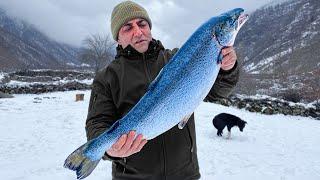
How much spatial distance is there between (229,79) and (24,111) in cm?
1774

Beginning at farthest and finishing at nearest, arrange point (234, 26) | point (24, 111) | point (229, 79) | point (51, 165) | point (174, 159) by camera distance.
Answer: point (24, 111), point (51, 165), point (174, 159), point (229, 79), point (234, 26)

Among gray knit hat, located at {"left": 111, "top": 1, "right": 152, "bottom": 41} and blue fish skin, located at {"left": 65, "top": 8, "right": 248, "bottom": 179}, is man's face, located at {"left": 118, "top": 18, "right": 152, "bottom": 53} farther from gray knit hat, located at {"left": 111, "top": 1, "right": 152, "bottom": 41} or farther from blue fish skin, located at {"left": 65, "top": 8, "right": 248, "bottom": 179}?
blue fish skin, located at {"left": 65, "top": 8, "right": 248, "bottom": 179}

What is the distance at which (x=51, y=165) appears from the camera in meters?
8.63

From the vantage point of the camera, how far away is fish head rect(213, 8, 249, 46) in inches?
66.2

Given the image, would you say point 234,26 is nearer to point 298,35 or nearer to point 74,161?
point 74,161

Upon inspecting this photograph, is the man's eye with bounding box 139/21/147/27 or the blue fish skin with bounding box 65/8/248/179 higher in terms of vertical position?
the man's eye with bounding box 139/21/147/27

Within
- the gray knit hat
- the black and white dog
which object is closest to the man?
the gray knit hat

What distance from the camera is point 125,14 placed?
8.11 ft

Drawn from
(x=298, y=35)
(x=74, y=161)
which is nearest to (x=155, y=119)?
(x=74, y=161)

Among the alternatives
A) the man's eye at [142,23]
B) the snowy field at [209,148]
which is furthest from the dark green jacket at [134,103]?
the snowy field at [209,148]

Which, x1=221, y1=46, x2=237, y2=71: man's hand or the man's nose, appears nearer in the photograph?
x1=221, y1=46, x2=237, y2=71: man's hand

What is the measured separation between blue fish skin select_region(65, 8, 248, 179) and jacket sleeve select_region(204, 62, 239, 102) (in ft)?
1.27

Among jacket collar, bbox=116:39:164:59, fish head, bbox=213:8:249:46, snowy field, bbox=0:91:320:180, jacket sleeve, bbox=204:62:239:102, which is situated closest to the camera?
fish head, bbox=213:8:249:46

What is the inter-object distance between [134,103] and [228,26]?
889 millimetres
